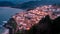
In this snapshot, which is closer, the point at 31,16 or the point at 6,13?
the point at 31,16

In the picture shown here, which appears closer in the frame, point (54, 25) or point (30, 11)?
point (54, 25)

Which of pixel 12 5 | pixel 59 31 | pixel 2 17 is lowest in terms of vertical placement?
pixel 59 31

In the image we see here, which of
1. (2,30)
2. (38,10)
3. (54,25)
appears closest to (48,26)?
(54,25)

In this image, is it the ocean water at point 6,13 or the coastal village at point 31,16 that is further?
the ocean water at point 6,13

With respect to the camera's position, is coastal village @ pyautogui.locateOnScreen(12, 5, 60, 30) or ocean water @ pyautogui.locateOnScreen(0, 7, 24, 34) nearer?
coastal village @ pyautogui.locateOnScreen(12, 5, 60, 30)

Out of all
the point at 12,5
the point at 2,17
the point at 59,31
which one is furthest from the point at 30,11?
the point at 59,31

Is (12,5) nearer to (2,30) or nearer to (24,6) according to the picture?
(24,6)

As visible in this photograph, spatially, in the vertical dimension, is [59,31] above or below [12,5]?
below

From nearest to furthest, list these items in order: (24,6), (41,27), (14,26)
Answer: (41,27)
(14,26)
(24,6)

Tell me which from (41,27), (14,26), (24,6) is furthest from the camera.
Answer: (24,6)
